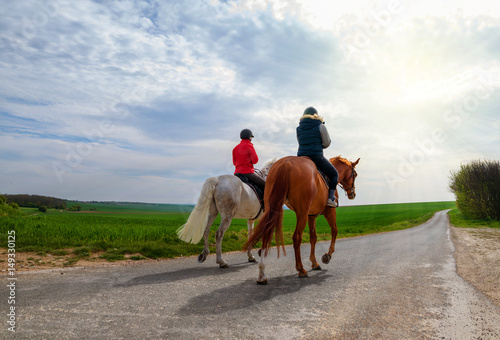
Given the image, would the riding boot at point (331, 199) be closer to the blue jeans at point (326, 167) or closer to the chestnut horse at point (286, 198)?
the blue jeans at point (326, 167)

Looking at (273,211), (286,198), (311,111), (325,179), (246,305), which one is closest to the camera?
(246,305)

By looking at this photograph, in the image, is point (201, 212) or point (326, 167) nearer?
point (326, 167)

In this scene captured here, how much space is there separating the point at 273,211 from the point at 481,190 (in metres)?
38.8

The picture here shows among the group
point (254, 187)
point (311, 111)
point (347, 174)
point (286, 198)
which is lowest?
point (286, 198)

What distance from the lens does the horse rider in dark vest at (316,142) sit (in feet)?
23.1

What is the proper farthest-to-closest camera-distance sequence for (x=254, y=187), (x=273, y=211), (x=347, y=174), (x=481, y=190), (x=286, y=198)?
1. (x=481, y=190)
2. (x=347, y=174)
3. (x=254, y=187)
4. (x=286, y=198)
5. (x=273, y=211)

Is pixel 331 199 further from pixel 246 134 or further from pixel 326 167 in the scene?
pixel 246 134

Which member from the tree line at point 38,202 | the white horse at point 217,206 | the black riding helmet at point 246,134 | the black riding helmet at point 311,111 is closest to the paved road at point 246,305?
the white horse at point 217,206

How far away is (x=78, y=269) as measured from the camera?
6492 millimetres

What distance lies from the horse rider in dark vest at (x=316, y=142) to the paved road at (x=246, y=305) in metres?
2.20

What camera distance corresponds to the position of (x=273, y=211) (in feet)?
19.1

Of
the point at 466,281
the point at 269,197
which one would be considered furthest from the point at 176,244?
the point at 466,281

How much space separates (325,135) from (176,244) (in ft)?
20.2

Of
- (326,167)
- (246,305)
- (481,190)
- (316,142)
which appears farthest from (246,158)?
(481,190)
